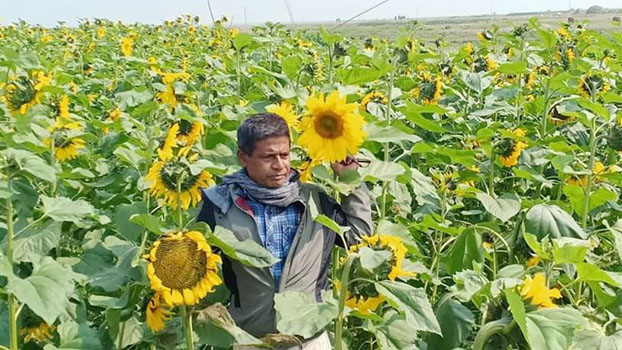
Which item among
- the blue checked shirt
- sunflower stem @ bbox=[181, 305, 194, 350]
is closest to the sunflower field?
sunflower stem @ bbox=[181, 305, 194, 350]

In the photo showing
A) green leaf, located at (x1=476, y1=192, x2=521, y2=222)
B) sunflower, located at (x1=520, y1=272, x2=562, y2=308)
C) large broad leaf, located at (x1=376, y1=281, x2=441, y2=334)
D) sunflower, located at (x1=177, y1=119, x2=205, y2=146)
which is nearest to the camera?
sunflower, located at (x1=520, y1=272, x2=562, y2=308)

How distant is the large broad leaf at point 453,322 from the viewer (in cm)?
202

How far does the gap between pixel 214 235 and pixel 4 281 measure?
71cm

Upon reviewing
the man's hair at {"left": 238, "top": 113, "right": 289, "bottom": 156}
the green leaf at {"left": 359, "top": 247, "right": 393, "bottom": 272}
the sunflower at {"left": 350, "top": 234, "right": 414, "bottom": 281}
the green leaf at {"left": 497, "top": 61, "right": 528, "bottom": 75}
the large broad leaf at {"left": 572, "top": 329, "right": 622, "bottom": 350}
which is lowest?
the large broad leaf at {"left": 572, "top": 329, "right": 622, "bottom": 350}

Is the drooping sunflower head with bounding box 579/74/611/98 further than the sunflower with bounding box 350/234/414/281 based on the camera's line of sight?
Yes

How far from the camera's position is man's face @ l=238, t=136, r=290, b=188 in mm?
2178

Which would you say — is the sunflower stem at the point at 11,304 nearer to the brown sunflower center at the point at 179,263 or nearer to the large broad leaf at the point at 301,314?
the brown sunflower center at the point at 179,263

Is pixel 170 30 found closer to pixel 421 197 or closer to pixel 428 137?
pixel 428 137

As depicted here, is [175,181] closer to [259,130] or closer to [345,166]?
[259,130]

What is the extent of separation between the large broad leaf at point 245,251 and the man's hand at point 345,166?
42 cm

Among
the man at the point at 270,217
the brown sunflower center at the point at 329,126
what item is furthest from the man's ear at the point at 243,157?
the brown sunflower center at the point at 329,126

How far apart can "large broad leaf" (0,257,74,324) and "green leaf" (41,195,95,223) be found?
197 mm

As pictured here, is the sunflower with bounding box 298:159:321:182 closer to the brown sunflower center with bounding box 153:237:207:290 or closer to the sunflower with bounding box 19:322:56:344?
the brown sunflower center with bounding box 153:237:207:290

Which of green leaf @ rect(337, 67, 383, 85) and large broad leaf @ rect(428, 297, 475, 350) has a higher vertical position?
green leaf @ rect(337, 67, 383, 85)
